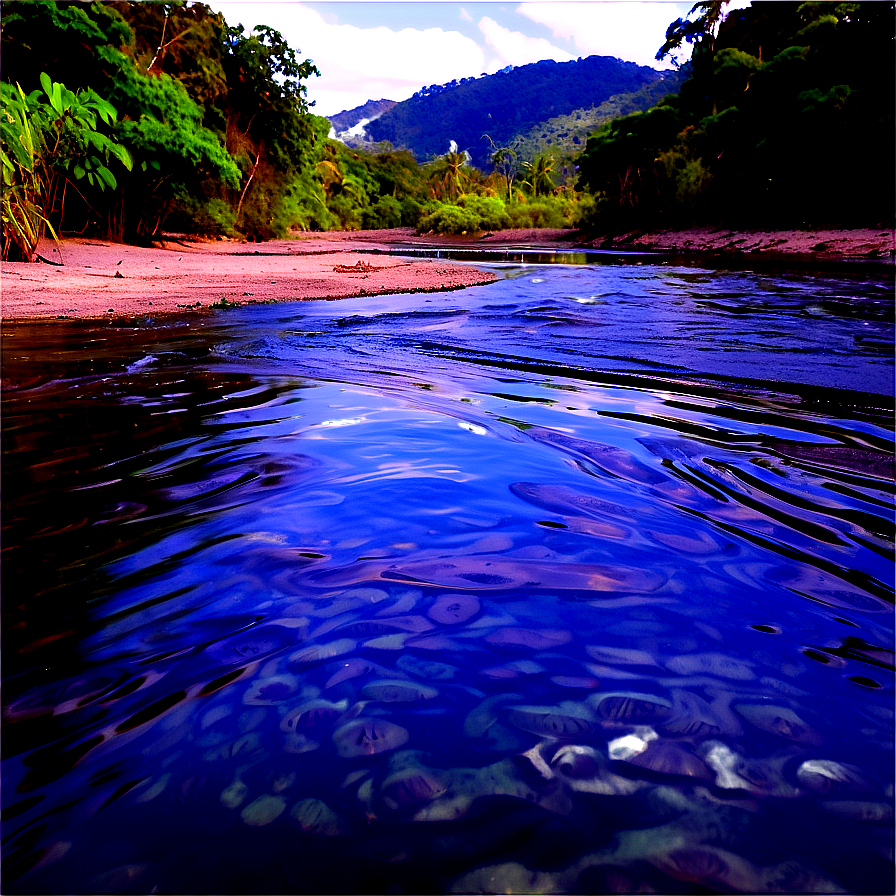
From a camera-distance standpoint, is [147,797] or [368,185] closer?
[147,797]

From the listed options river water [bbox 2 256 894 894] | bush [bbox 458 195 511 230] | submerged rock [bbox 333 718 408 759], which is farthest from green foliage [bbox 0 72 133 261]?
bush [bbox 458 195 511 230]

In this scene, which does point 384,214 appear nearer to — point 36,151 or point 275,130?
point 275,130

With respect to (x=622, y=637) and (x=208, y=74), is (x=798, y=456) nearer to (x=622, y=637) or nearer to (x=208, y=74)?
(x=622, y=637)

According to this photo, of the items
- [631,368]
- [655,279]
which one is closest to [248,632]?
[631,368]

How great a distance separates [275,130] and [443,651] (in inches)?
1081

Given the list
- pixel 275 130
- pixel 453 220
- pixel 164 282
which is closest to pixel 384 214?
pixel 453 220

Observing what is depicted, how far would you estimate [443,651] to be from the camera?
1170 millimetres

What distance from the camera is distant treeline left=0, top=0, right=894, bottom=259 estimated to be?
33.8 feet

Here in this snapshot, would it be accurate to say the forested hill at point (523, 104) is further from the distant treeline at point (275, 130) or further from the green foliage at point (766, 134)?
the distant treeline at point (275, 130)

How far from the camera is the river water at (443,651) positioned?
2.55 feet

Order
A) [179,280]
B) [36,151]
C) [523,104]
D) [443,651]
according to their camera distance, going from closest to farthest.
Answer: [443,651] < [36,151] < [179,280] < [523,104]

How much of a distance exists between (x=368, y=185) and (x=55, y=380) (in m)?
64.9

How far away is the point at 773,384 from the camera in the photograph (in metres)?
3.68

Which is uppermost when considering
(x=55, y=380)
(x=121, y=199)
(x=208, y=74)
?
(x=208, y=74)
